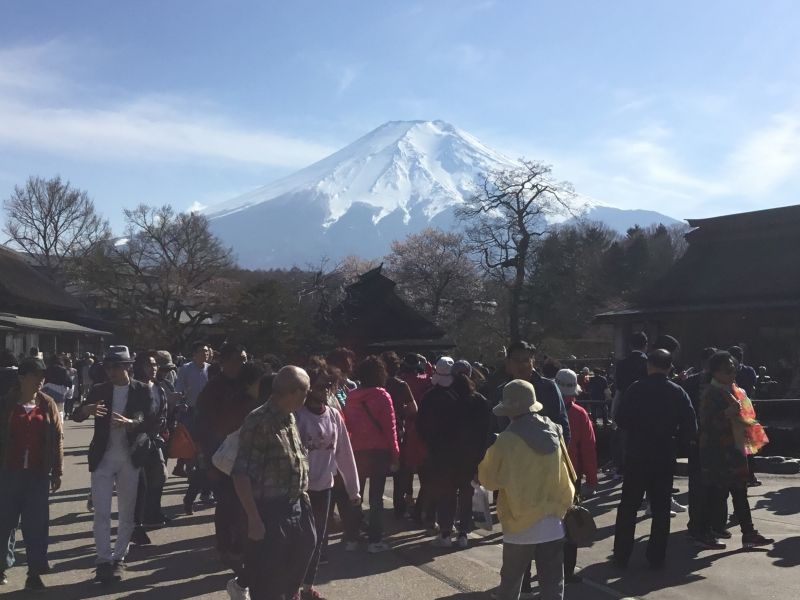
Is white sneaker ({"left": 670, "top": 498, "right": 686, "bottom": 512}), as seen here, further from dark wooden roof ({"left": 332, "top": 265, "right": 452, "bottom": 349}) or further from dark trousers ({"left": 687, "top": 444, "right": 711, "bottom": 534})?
dark wooden roof ({"left": 332, "top": 265, "right": 452, "bottom": 349})

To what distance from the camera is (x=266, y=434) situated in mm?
4535

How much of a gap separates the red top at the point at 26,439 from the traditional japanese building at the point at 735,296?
21.1 meters

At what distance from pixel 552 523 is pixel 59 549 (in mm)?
5250

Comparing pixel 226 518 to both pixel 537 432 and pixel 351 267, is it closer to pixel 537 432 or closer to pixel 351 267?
pixel 537 432


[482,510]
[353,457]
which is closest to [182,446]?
[353,457]

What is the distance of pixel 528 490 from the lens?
16.0 feet

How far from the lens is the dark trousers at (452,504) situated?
25.4 ft

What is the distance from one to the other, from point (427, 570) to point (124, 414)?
114 inches

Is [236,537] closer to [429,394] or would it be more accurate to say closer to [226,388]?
[226,388]

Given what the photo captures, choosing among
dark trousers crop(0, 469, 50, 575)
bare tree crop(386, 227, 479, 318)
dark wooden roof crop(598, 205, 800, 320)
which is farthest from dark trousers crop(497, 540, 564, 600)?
bare tree crop(386, 227, 479, 318)

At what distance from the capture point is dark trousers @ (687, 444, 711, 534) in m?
7.82

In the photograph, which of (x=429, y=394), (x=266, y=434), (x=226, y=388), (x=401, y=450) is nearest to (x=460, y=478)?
(x=429, y=394)

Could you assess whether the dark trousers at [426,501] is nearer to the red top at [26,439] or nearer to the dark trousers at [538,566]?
the dark trousers at [538,566]

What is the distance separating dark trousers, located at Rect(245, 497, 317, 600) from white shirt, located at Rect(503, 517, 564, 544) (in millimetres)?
1242
